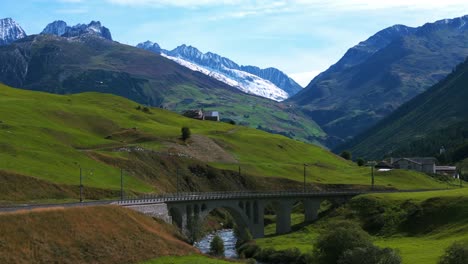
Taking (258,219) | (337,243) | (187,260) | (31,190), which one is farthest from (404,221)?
(31,190)

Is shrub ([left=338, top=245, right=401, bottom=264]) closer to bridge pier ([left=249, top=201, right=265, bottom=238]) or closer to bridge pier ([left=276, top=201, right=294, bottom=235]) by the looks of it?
bridge pier ([left=249, top=201, right=265, bottom=238])

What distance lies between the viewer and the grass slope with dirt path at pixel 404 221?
12800 cm

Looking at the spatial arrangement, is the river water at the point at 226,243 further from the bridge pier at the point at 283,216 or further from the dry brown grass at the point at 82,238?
the dry brown grass at the point at 82,238

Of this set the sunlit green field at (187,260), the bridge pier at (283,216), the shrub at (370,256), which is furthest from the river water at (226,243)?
the shrub at (370,256)

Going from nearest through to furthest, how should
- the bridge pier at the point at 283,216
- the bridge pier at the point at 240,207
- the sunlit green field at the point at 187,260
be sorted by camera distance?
the sunlit green field at the point at 187,260 → the bridge pier at the point at 240,207 → the bridge pier at the point at 283,216

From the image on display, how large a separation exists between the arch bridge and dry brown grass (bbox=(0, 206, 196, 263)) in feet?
60.8

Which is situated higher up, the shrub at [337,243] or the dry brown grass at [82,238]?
the dry brown grass at [82,238]

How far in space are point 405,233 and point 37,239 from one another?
280 ft

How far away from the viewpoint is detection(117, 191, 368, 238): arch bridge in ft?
437

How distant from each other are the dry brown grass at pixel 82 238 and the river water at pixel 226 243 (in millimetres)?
27182

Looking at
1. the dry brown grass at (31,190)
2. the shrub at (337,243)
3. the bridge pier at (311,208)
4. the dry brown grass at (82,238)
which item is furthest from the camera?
the bridge pier at (311,208)

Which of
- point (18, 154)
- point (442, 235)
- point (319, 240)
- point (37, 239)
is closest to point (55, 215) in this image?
point (37, 239)

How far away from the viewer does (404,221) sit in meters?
146

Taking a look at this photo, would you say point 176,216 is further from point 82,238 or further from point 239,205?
point 82,238
